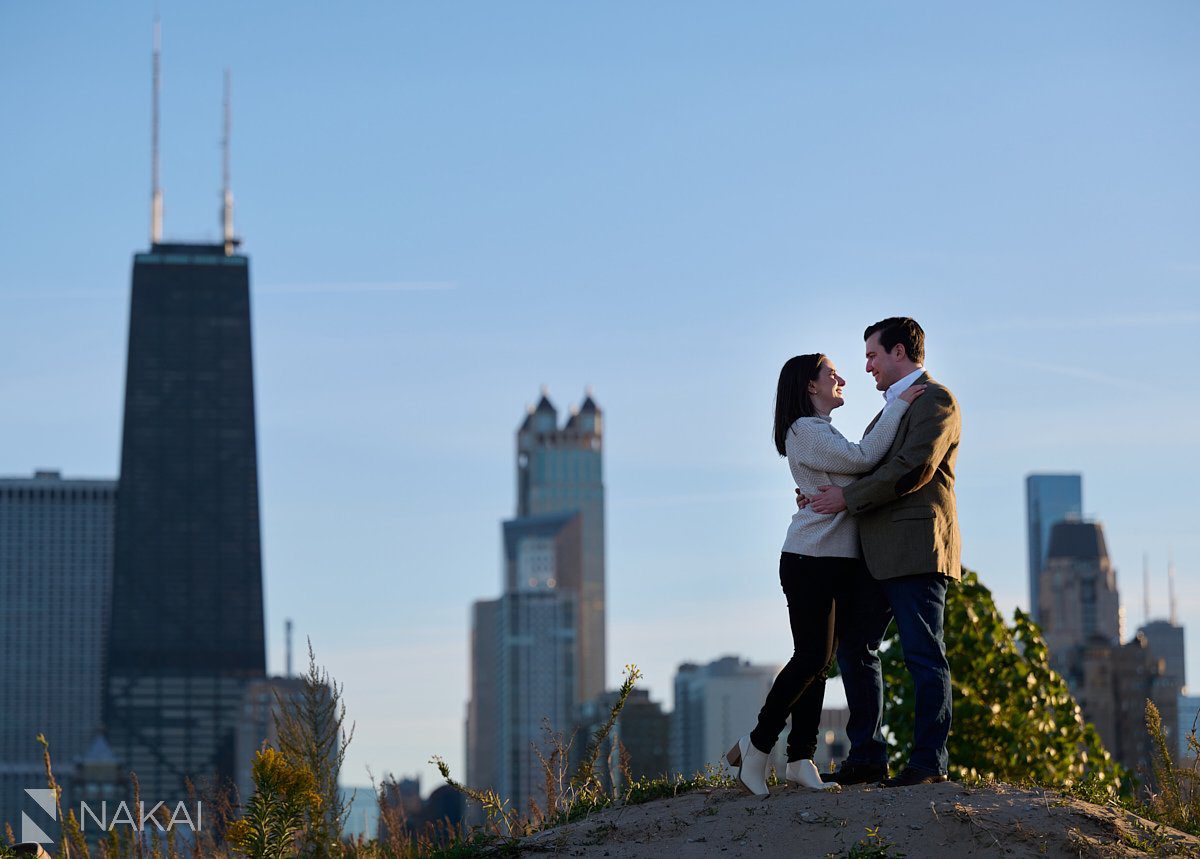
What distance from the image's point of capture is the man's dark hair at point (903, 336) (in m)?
9.23

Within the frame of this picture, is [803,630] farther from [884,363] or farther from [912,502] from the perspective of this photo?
[884,363]

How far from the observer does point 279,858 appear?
8.66 meters

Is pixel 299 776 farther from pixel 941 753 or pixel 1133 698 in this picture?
pixel 1133 698

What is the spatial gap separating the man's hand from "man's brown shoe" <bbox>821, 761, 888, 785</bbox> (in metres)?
1.28

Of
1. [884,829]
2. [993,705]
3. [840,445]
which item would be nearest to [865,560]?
[840,445]

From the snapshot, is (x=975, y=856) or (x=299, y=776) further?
(x=299, y=776)

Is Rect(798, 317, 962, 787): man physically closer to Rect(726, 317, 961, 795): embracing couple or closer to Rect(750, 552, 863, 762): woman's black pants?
Rect(726, 317, 961, 795): embracing couple

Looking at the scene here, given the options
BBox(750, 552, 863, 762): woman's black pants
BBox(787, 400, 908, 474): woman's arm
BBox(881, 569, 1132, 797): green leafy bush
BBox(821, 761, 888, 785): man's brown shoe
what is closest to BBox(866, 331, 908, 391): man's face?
BBox(787, 400, 908, 474): woman's arm

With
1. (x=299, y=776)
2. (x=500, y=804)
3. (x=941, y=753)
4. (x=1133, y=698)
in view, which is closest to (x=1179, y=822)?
(x=941, y=753)

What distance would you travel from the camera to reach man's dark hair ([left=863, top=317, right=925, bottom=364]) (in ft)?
30.3

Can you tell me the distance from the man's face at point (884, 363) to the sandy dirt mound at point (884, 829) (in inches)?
80.6

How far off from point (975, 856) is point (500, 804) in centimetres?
264

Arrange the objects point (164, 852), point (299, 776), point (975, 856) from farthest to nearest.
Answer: point (164, 852), point (299, 776), point (975, 856)

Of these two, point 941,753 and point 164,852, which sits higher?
point 941,753
